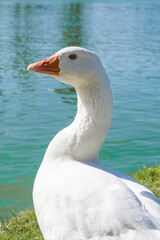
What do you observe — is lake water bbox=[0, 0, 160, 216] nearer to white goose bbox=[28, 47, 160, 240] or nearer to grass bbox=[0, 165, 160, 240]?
grass bbox=[0, 165, 160, 240]

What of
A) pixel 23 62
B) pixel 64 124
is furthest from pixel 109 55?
pixel 64 124

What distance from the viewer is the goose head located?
3426 millimetres

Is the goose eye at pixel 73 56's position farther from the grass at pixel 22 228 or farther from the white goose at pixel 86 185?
the grass at pixel 22 228

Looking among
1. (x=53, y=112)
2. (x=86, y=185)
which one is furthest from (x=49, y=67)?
(x=53, y=112)

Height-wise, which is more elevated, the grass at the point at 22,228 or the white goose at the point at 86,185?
the white goose at the point at 86,185

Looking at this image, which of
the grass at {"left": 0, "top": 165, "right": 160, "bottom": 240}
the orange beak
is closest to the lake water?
the grass at {"left": 0, "top": 165, "right": 160, "bottom": 240}

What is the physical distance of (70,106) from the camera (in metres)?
10.8

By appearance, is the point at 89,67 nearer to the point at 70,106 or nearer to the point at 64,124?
the point at 64,124

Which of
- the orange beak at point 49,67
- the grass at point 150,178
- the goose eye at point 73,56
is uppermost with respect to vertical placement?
the goose eye at point 73,56

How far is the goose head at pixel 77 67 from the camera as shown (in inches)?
135

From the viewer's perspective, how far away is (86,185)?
2980 millimetres

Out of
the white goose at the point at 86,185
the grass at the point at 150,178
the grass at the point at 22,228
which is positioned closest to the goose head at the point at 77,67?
the white goose at the point at 86,185

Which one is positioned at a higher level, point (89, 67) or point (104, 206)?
point (89, 67)

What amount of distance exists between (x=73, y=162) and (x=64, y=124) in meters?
5.81
